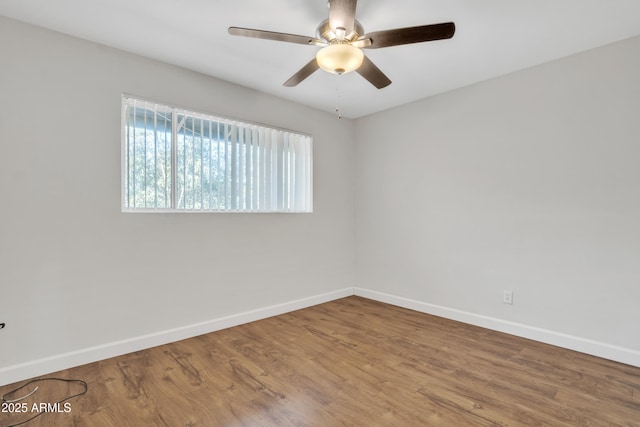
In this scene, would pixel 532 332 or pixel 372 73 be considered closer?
pixel 372 73

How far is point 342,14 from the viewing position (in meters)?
1.59

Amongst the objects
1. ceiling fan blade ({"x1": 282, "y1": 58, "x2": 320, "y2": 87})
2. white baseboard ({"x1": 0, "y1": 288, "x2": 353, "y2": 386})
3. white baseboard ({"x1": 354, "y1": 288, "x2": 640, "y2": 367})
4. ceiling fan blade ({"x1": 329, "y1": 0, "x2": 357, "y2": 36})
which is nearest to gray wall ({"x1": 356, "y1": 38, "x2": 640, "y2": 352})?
white baseboard ({"x1": 354, "y1": 288, "x2": 640, "y2": 367})

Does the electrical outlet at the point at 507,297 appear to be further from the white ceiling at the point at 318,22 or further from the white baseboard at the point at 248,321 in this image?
the white ceiling at the point at 318,22

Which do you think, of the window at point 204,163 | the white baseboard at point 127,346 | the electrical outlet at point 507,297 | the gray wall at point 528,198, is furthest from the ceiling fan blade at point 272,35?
the electrical outlet at point 507,297

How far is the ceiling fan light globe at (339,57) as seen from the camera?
66.1 inches

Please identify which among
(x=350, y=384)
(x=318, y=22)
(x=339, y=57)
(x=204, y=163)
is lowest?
(x=350, y=384)

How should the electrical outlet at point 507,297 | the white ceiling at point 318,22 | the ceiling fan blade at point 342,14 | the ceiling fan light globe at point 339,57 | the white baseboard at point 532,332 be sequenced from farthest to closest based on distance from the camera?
1. the electrical outlet at point 507,297
2. the white baseboard at point 532,332
3. the white ceiling at point 318,22
4. the ceiling fan light globe at point 339,57
5. the ceiling fan blade at point 342,14

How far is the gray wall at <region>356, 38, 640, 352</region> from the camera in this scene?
7.59 ft

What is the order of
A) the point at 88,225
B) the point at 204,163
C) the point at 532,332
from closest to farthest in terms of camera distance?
the point at 88,225
the point at 532,332
the point at 204,163

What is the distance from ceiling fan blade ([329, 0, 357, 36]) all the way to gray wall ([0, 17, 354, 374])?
1.67 meters

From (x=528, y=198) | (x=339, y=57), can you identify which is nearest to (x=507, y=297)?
(x=528, y=198)

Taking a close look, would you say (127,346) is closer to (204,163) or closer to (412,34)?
(204,163)

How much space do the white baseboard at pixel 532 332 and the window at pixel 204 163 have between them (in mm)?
1738

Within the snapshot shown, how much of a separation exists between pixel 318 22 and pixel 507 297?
9.27ft
